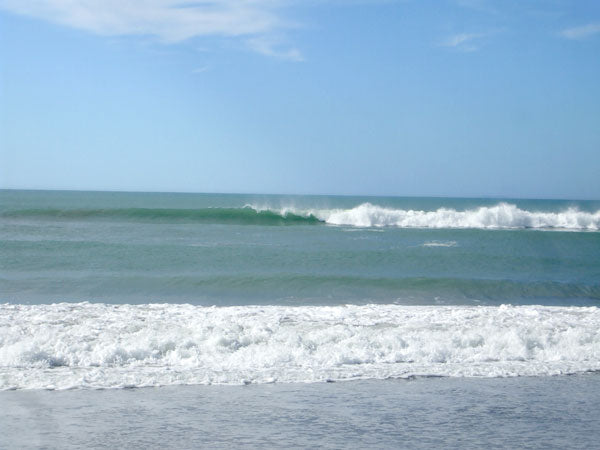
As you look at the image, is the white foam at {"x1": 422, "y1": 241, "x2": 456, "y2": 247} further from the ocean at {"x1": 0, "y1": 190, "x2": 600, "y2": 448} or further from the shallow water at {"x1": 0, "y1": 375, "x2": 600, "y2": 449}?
the shallow water at {"x1": 0, "y1": 375, "x2": 600, "y2": 449}

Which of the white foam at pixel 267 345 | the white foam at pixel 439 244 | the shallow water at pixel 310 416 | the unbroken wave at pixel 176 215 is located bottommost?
the shallow water at pixel 310 416

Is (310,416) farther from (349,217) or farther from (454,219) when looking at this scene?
(454,219)

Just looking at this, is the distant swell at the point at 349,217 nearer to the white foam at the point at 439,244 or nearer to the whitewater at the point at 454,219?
the whitewater at the point at 454,219

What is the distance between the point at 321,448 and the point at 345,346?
2964mm

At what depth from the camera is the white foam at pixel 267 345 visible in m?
6.73

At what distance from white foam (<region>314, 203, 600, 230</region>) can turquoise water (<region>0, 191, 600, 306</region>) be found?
4.54 metres

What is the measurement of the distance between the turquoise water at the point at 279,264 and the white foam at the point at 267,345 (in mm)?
2527

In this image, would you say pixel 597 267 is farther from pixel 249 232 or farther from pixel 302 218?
pixel 302 218

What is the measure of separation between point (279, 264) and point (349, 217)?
64.2ft

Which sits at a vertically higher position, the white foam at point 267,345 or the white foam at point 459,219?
the white foam at point 459,219

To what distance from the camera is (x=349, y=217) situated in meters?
36.4

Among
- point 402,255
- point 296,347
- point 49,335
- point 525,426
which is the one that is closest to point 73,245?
point 402,255

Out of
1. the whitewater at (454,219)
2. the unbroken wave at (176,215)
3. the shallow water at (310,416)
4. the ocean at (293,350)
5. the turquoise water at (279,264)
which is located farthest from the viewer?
the whitewater at (454,219)

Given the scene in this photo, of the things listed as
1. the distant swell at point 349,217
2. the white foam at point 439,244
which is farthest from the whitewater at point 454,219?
the white foam at point 439,244
